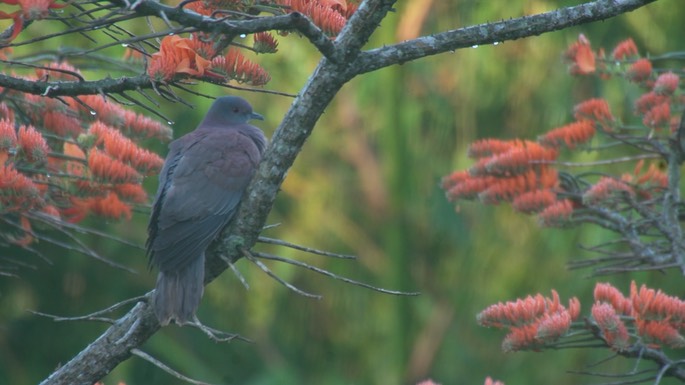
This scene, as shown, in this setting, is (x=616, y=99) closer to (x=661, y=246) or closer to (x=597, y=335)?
(x=661, y=246)

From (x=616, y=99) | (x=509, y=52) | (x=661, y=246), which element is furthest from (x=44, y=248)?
(x=661, y=246)

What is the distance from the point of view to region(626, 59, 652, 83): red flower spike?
13.7 feet

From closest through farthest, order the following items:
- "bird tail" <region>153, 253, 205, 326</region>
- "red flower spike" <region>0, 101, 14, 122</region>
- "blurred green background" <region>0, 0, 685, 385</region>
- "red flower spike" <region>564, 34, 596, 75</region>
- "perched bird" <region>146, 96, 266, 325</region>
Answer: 1. "bird tail" <region>153, 253, 205, 326</region>
2. "perched bird" <region>146, 96, 266, 325</region>
3. "red flower spike" <region>0, 101, 14, 122</region>
4. "red flower spike" <region>564, 34, 596, 75</region>
5. "blurred green background" <region>0, 0, 685, 385</region>

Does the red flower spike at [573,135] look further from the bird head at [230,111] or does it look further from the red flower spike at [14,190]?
the red flower spike at [14,190]

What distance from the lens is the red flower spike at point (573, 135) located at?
14.3 feet

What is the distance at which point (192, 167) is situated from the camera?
385 centimetres

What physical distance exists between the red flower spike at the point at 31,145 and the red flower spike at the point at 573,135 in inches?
83.2

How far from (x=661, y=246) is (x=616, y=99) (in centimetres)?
279

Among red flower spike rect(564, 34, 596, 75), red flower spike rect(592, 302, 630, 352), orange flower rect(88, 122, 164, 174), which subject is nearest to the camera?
red flower spike rect(592, 302, 630, 352)

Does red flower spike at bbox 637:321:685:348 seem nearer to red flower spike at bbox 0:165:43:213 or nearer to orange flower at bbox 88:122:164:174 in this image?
orange flower at bbox 88:122:164:174

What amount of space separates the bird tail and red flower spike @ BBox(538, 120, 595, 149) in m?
1.71

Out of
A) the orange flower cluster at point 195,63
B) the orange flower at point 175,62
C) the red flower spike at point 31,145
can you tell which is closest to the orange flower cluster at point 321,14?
the orange flower cluster at point 195,63

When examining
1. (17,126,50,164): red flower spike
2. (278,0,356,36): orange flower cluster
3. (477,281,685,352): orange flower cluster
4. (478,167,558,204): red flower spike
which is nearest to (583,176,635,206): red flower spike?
(478,167,558,204): red flower spike

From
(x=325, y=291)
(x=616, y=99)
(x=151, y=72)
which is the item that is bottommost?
(x=325, y=291)
